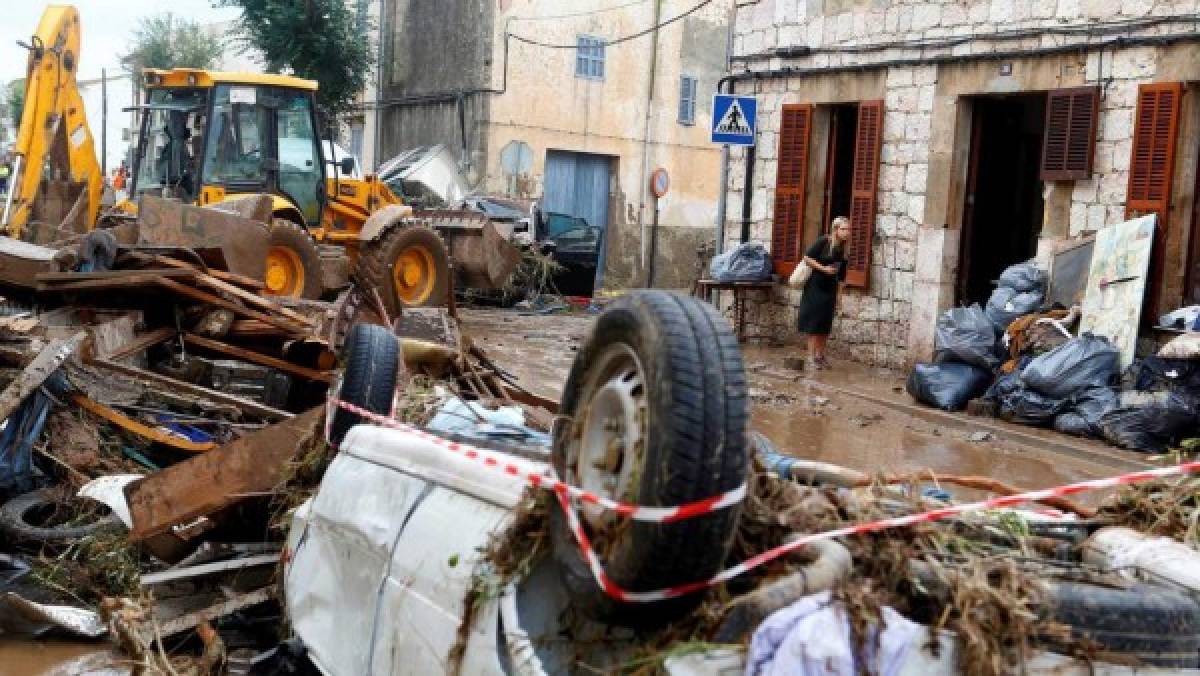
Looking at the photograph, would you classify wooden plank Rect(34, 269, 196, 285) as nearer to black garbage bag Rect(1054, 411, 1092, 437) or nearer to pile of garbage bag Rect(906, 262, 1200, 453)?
pile of garbage bag Rect(906, 262, 1200, 453)

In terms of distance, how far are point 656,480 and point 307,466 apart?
121 inches

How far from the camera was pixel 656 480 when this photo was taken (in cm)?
270

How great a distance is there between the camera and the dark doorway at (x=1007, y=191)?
15148mm

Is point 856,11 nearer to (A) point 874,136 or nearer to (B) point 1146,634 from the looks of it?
(A) point 874,136

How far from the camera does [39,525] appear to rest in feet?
22.5

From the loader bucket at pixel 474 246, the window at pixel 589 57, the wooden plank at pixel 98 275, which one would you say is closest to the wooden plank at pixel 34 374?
the wooden plank at pixel 98 275

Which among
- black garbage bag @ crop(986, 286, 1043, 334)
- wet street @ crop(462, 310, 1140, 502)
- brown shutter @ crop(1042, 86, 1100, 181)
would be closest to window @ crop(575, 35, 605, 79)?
wet street @ crop(462, 310, 1140, 502)

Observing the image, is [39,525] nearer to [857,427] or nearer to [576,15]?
[857,427]

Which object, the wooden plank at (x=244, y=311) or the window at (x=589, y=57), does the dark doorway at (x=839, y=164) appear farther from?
the window at (x=589, y=57)

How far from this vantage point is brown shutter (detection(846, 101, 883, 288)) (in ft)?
46.5

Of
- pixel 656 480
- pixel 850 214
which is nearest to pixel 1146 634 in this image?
pixel 656 480

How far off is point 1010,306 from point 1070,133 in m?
1.77

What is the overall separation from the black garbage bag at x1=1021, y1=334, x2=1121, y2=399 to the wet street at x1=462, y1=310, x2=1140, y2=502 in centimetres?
43

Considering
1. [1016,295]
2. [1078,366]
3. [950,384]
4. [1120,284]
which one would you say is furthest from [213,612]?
[1016,295]
